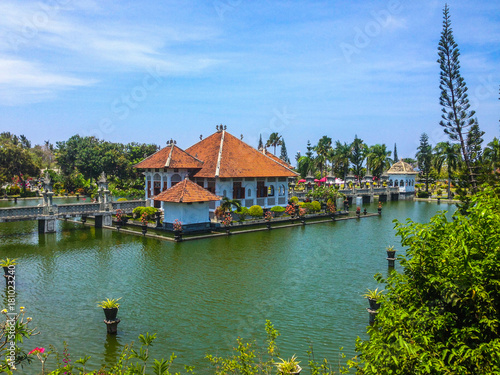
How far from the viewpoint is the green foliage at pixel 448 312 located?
4.98 meters

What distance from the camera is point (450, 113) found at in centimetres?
2158

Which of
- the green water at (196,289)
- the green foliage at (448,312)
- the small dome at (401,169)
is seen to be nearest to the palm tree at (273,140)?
the small dome at (401,169)

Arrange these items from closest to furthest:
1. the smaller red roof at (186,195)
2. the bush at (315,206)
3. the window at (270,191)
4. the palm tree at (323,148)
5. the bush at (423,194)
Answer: the smaller red roof at (186,195) → the window at (270,191) → the bush at (315,206) → the bush at (423,194) → the palm tree at (323,148)

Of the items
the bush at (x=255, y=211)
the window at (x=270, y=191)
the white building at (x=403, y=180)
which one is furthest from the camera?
the white building at (x=403, y=180)

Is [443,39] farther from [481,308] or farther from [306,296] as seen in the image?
[481,308]

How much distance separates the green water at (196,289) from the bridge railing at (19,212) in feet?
4.33

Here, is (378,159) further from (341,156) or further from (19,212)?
(19,212)

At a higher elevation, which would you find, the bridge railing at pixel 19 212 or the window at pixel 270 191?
the window at pixel 270 191

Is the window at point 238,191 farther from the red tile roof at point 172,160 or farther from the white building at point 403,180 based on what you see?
the white building at point 403,180

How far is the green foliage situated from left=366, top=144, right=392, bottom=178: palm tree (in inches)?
2454

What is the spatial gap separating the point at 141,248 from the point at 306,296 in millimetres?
10947

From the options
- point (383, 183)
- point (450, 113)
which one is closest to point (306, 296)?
point (450, 113)

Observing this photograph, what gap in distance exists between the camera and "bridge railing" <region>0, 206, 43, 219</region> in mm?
24344

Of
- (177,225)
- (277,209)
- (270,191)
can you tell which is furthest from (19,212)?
(270,191)
